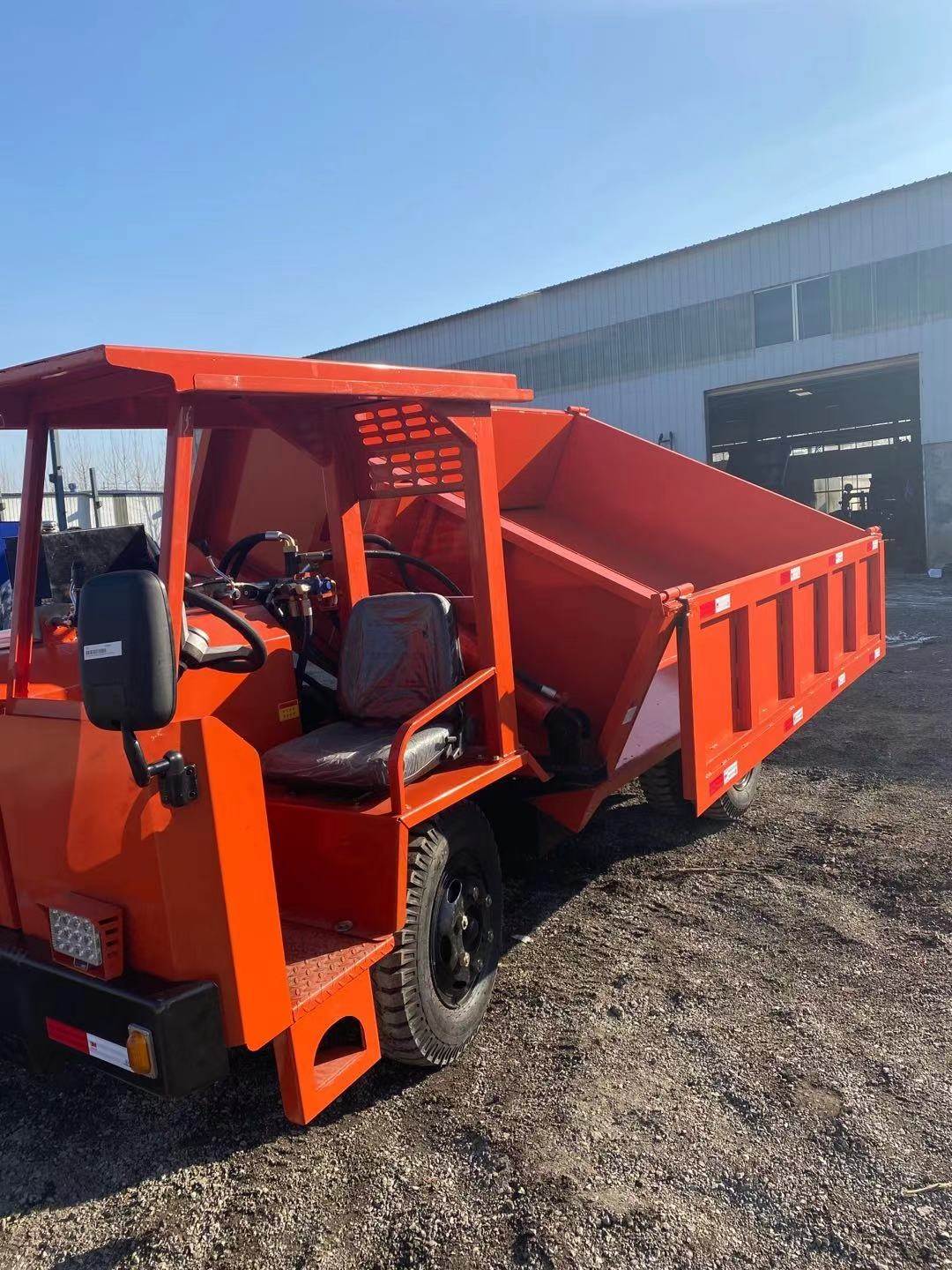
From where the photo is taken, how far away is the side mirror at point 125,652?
5.79 feet

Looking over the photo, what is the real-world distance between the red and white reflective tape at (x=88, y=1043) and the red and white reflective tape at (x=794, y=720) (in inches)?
124

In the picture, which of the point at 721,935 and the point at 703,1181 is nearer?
the point at 703,1181

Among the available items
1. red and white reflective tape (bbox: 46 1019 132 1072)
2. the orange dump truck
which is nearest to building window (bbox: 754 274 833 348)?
the orange dump truck

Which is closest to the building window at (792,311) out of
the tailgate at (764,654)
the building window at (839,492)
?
the building window at (839,492)

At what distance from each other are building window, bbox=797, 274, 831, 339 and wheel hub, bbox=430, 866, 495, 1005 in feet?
53.8

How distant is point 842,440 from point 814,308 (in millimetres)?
4175

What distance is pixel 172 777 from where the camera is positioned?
6.30 feet

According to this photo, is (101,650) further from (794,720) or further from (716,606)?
(794,720)

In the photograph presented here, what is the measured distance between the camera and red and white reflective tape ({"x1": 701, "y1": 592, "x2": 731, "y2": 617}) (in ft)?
10.8

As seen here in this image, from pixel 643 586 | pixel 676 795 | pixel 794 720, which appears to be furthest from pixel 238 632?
pixel 794 720

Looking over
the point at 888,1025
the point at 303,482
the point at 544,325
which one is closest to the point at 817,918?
the point at 888,1025

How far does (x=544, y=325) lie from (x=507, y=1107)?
63.3 feet

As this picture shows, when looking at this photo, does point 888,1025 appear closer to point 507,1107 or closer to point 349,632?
point 507,1107

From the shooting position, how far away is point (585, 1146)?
7.92 ft
